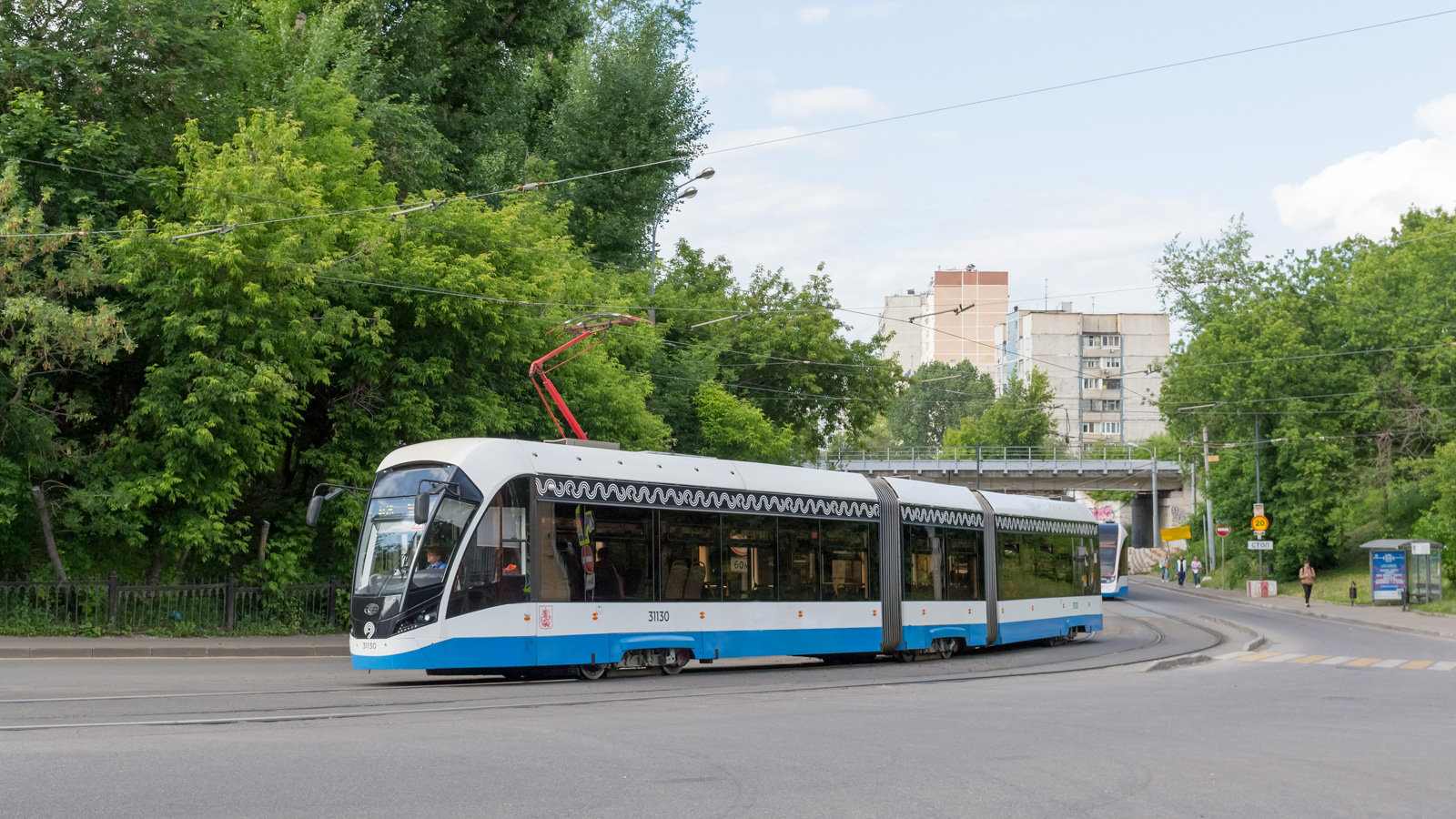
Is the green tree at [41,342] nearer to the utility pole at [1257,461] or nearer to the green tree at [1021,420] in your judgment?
the utility pole at [1257,461]

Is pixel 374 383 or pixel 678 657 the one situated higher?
pixel 374 383

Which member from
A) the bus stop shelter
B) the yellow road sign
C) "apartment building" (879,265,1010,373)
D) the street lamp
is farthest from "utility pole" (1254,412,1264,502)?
"apartment building" (879,265,1010,373)

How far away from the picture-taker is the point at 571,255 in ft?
109

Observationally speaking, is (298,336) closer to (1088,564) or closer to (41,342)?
(41,342)

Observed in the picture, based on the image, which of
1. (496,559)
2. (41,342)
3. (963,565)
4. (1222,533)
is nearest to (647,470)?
(496,559)

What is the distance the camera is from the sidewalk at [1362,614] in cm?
3428

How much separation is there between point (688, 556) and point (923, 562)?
605 centimetres

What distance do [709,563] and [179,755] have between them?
10.1 metres

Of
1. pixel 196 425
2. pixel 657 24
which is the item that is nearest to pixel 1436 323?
pixel 657 24

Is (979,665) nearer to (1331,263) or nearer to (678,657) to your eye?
(678,657)

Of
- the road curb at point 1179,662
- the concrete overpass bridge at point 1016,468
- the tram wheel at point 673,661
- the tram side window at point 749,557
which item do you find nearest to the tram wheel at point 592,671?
the tram wheel at point 673,661

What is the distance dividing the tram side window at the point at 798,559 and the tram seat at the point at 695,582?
1747 millimetres

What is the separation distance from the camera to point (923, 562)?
22453 mm

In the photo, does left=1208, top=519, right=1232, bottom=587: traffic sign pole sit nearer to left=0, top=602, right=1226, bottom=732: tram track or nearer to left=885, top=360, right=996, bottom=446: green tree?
left=0, top=602, right=1226, bottom=732: tram track
